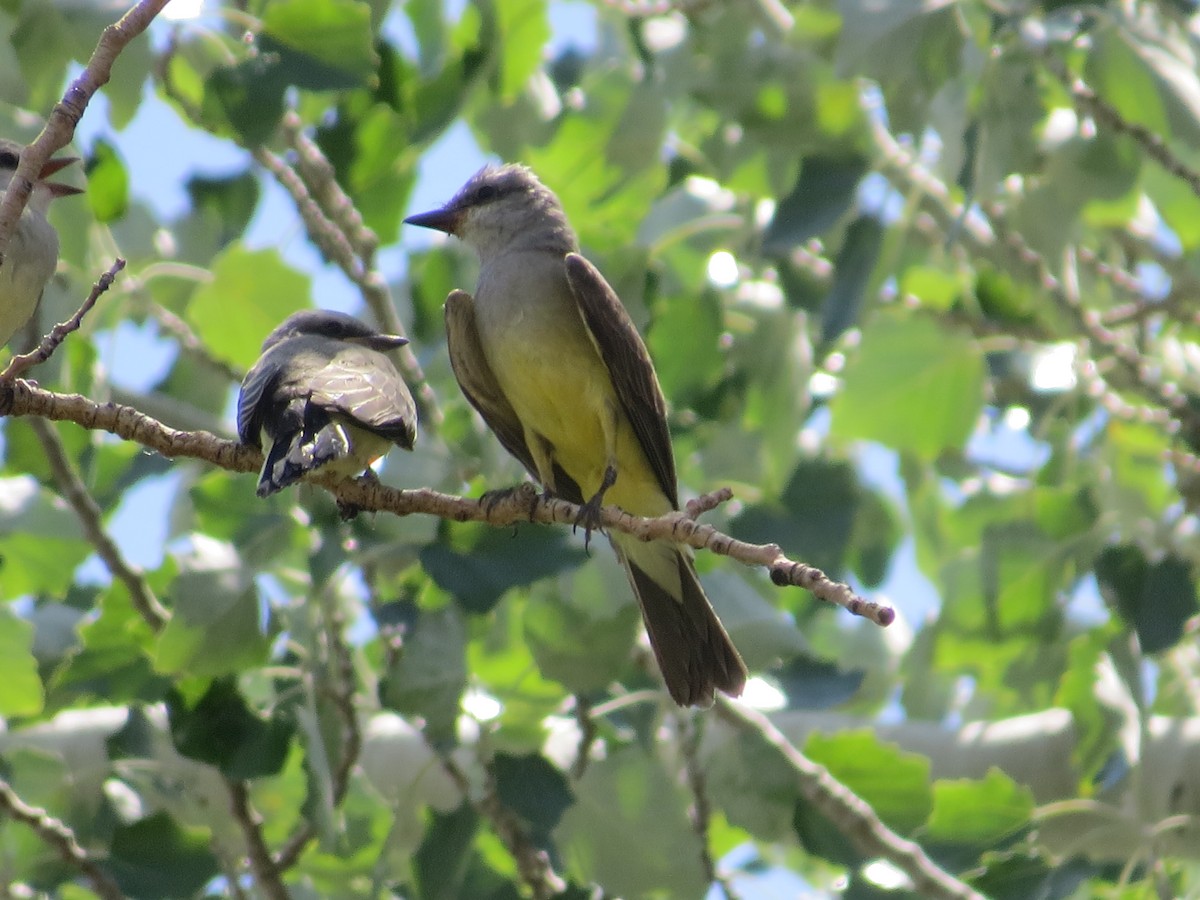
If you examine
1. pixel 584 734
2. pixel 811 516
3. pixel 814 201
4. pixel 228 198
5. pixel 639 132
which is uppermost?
pixel 228 198

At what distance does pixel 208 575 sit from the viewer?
449 centimetres


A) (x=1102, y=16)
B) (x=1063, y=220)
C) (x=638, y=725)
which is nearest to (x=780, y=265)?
(x=1063, y=220)

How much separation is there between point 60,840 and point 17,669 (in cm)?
51

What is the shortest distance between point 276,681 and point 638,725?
3.79 ft

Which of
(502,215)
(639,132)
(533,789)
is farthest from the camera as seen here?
(639,132)

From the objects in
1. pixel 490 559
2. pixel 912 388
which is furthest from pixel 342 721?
pixel 912 388

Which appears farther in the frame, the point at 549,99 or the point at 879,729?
the point at 549,99

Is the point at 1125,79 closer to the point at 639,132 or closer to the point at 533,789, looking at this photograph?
the point at 639,132

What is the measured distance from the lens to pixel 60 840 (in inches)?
183

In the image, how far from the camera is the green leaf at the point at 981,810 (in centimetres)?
475

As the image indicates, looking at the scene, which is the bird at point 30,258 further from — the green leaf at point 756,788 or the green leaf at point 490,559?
the green leaf at point 756,788

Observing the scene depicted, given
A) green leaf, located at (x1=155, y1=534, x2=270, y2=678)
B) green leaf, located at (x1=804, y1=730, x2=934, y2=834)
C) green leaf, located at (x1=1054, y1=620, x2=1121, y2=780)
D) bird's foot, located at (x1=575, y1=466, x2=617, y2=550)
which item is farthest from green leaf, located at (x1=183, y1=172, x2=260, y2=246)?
green leaf, located at (x1=1054, y1=620, x2=1121, y2=780)

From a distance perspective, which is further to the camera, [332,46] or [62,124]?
[332,46]

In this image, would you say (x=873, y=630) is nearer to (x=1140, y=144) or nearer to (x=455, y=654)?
A: (x=1140, y=144)
